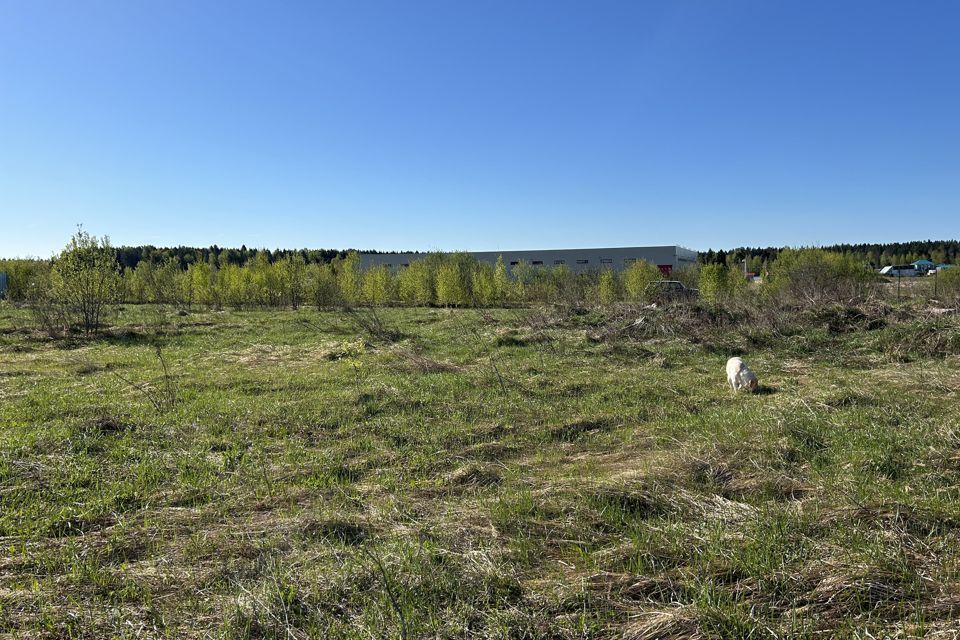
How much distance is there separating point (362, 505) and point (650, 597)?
6.96 feet

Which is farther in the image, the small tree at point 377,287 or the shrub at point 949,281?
the small tree at point 377,287

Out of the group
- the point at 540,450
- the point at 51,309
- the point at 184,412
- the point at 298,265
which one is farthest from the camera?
the point at 298,265

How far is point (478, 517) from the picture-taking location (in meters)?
3.46

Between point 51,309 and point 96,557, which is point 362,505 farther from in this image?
point 51,309

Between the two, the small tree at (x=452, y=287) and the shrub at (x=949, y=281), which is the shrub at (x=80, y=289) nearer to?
the small tree at (x=452, y=287)

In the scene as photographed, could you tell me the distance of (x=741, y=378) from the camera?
7688mm

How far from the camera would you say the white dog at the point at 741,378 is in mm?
7602

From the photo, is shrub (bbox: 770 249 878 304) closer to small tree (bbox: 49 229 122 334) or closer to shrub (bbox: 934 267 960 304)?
shrub (bbox: 934 267 960 304)

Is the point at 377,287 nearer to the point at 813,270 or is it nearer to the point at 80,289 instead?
the point at 80,289

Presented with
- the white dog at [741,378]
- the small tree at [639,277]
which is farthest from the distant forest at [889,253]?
the white dog at [741,378]

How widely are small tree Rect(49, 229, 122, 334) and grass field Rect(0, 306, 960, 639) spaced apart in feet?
35.1

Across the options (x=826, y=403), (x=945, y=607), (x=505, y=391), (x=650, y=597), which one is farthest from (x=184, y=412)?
(x=826, y=403)

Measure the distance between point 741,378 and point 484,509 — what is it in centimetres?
562

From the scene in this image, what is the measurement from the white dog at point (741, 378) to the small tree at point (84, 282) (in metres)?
18.3
